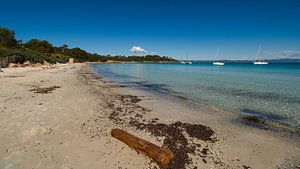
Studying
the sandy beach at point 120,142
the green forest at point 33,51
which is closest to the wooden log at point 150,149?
the sandy beach at point 120,142

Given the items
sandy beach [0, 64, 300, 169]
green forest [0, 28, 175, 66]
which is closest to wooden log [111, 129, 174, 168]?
sandy beach [0, 64, 300, 169]

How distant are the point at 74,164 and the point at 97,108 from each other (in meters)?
5.44

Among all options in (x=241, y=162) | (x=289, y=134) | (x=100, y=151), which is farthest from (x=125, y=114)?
(x=289, y=134)

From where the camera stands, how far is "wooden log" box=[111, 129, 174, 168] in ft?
15.9

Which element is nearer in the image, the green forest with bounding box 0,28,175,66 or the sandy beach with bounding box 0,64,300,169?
the sandy beach with bounding box 0,64,300,169

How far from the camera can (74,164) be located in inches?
189

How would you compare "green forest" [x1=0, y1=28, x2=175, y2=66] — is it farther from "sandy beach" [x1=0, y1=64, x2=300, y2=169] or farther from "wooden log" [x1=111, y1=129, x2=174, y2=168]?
"wooden log" [x1=111, y1=129, x2=174, y2=168]

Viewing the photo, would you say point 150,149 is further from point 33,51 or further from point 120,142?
point 33,51

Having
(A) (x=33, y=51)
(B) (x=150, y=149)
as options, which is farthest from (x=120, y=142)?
(A) (x=33, y=51)

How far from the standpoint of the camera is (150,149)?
16.9ft

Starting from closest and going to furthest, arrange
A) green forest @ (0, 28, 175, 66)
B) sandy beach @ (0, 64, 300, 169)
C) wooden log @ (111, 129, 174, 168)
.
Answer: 1. wooden log @ (111, 129, 174, 168)
2. sandy beach @ (0, 64, 300, 169)
3. green forest @ (0, 28, 175, 66)

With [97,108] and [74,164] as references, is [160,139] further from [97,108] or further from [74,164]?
[97,108]

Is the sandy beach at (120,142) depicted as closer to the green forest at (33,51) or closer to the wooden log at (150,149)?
the wooden log at (150,149)

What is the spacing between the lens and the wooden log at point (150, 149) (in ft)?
15.9
